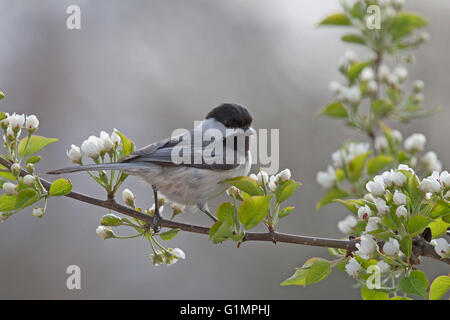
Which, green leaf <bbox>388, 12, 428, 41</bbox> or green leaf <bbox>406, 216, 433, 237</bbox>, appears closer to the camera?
green leaf <bbox>406, 216, 433, 237</bbox>

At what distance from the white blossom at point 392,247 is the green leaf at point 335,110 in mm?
1132

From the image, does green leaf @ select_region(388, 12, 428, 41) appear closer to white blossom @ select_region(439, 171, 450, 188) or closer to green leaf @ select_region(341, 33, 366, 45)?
green leaf @ select_region(341, 33, 366, 45)

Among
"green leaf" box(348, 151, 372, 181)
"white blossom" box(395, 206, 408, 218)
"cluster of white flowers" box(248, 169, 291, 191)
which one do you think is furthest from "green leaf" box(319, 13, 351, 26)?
"white blossom" box(395, 206, 408, 218)

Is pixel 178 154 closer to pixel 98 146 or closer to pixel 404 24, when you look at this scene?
pixel 98 146

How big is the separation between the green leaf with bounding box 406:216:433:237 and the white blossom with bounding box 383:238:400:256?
58 mm

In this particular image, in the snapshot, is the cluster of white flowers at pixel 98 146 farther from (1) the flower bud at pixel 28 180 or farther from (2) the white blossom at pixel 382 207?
(2) the white blossom at pixel 382 207

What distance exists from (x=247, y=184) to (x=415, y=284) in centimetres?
69

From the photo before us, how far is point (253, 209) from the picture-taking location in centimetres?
184

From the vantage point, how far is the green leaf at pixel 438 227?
187 centimetres

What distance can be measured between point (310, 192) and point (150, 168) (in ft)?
17.6

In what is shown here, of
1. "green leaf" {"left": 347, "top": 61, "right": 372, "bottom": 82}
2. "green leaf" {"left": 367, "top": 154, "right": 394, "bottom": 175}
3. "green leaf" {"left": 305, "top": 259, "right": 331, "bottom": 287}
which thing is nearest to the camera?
"green leaf" {"left": 305, "top": 259, "right": 331, "bottom": 287}

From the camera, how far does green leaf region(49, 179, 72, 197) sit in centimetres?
188

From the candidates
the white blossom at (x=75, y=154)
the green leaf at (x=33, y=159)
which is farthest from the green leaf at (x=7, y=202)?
the white blossom at (x=75, y=154)
